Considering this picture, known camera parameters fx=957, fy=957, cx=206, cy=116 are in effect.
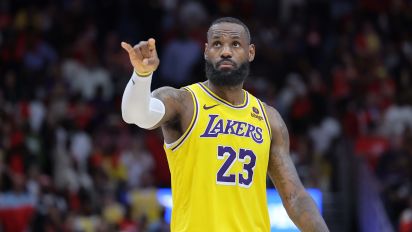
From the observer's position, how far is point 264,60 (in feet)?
68.2

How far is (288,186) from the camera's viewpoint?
7.16 m

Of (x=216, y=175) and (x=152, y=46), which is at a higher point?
(x=152, y=46)

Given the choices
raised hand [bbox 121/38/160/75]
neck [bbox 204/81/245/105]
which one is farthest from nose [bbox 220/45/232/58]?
raised hand [bbox 121/38/160/75]

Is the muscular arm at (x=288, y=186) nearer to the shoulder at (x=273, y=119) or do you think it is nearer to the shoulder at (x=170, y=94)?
the shoulder at (x=273, y=119)

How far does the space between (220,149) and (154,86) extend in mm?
13005

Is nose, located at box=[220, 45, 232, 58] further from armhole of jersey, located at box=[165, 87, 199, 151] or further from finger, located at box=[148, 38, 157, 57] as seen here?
finger, located at box=[148, 38, 157, 57]

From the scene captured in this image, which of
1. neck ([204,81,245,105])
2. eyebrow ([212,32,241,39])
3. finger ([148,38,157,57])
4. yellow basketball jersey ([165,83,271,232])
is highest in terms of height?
eyebrow ([212,32,241,39])

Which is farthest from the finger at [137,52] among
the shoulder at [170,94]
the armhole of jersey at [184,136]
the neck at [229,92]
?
the neck at [229,92]

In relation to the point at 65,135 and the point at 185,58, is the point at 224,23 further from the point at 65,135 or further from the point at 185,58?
the point at 185,58

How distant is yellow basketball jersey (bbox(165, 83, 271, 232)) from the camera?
21.9 feet

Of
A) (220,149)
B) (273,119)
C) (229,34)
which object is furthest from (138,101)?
(273,119)

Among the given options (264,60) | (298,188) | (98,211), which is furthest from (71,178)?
(298,188)

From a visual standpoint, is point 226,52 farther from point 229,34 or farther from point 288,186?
point 288,186

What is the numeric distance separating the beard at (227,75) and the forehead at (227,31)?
20 centimetres
